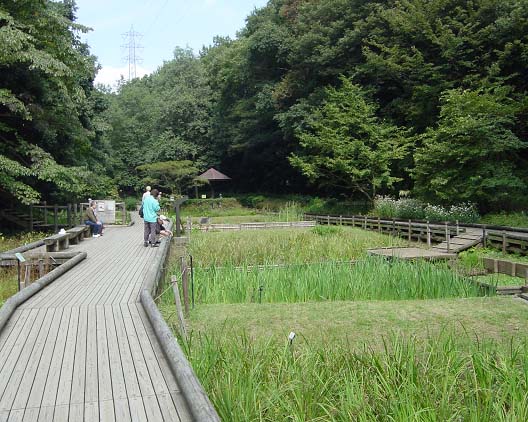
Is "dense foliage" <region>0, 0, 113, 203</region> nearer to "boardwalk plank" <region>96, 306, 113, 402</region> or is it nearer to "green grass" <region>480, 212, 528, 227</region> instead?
"boardwalk plank" <region>96, 306, 113, 402</region>

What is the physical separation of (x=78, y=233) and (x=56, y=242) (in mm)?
3000

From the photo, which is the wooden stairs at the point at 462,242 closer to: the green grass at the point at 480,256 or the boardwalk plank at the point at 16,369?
the green grass at the point at 480,256

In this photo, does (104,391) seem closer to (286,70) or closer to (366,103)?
(366,103)

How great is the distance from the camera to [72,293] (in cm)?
765

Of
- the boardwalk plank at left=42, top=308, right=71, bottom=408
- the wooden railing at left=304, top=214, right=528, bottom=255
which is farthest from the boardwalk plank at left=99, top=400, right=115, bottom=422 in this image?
the wooden railing at left=304, top=214, right=528, bottom=255

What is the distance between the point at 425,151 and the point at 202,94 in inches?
1234

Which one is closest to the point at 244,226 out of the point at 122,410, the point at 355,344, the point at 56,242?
the point at 56,242

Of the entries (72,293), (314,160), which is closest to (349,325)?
(72,293)

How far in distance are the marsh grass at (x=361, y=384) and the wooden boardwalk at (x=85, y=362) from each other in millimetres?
470

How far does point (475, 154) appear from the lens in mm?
17625

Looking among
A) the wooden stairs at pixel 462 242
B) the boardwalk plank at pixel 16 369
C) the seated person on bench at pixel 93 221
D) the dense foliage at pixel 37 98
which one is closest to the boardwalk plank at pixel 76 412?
the boardwalk plank at pixel 16 369

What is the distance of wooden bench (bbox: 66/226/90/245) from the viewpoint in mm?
14135

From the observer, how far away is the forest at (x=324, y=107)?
1781cm

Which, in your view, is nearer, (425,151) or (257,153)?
(425,151)
